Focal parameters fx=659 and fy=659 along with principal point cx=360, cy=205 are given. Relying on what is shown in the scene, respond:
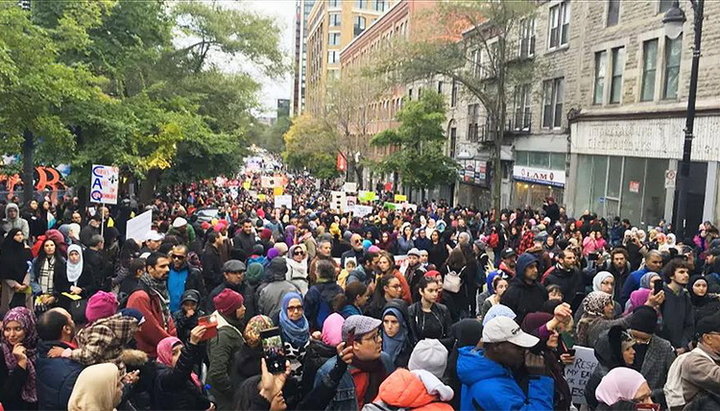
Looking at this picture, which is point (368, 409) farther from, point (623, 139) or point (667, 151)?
point (623, 139)

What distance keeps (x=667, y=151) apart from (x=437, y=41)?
1174cm

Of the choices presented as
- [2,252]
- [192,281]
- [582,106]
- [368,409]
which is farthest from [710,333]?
[582,106]

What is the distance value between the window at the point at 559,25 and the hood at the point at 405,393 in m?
26.6

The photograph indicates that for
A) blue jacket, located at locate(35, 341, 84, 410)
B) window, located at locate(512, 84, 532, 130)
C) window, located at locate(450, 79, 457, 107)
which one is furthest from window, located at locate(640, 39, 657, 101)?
blue jacket, located at locate(35, 341, 84, 410)

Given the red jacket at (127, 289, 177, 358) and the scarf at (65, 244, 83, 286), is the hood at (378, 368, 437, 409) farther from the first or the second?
the scarf at (65, 244, 83, 286)

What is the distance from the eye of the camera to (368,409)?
3807 mm

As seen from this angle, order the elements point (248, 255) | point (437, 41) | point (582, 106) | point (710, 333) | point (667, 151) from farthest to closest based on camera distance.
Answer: point (437, 41) → point (582, 106) → point (667, 151) → point (248, 255) → point (710, 333)

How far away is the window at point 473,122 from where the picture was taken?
37875mm

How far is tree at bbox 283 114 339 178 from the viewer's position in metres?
51.3

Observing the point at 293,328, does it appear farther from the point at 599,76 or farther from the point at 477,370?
the point at 599,76

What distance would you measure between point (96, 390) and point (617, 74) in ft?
78.9

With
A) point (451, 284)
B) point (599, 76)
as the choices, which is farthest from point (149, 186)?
point (451, 284)

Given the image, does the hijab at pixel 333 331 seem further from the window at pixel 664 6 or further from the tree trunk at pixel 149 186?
the tree trunk at pixel 149 186

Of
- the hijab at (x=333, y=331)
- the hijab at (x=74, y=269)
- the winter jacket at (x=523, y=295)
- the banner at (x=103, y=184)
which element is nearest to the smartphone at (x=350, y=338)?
the hijab at (x=333, y=331)
